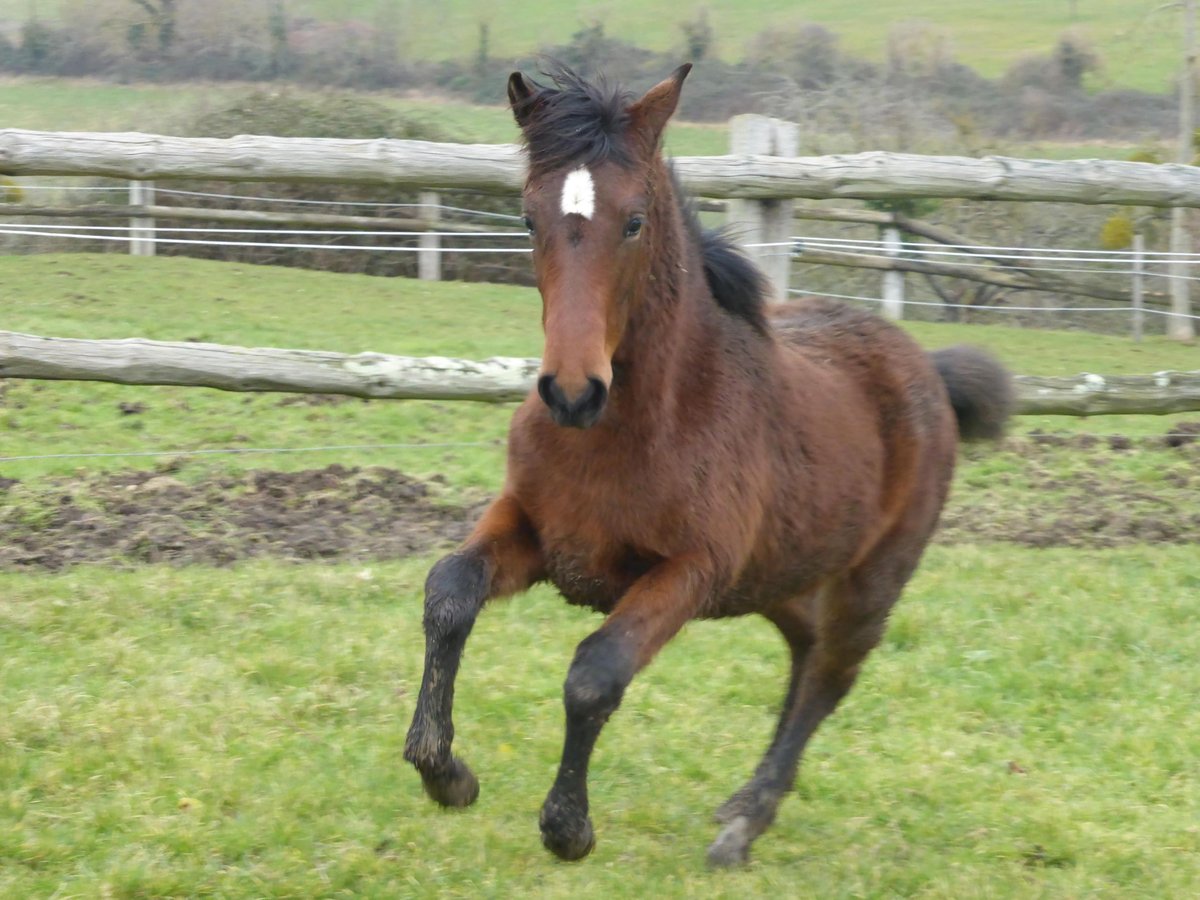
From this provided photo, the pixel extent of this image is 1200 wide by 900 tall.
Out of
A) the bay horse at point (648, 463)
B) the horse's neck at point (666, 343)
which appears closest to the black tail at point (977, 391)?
the bay horse at point (648, 463)

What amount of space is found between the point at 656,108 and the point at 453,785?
6.10ft

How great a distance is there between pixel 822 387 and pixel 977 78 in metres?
29.5

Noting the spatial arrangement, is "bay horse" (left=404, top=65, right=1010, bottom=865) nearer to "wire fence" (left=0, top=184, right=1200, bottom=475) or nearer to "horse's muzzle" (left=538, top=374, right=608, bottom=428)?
"horse's muzzle" (left=538, top=374, right=608, bottom=428)

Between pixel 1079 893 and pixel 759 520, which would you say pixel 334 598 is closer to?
pixel 759 520

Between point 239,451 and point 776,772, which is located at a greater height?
point 239,451

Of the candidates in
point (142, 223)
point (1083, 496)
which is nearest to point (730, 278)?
point (1083, 496)

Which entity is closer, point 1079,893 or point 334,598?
point 1079,893

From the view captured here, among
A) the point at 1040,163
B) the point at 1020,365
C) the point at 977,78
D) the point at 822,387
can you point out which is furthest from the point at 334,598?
the point at 977,78

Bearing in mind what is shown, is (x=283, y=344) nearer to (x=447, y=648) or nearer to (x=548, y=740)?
(x=548, y=740)

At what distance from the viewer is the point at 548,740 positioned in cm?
474

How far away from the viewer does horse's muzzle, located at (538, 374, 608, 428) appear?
296 cm

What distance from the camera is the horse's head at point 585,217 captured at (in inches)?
119

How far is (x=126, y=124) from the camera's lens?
19.6 meters

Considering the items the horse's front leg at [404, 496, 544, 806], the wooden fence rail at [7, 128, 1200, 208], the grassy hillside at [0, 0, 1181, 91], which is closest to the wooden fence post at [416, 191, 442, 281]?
the grassy hillside at [0, 0, 1181, 91]
